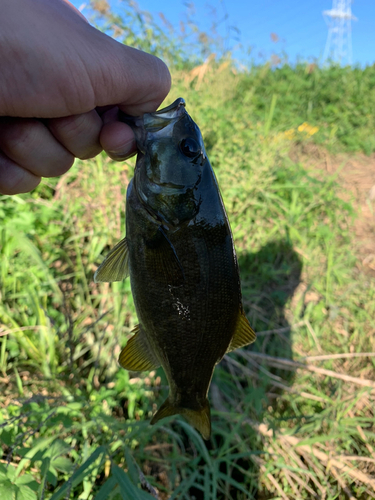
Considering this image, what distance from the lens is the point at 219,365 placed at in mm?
2918

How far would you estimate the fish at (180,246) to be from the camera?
136cm

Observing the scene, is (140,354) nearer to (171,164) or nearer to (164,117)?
(171,164)

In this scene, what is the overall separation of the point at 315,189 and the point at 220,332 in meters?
3.80

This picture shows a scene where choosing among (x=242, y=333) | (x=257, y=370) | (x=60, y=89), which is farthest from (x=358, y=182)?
(x=60, y=89)

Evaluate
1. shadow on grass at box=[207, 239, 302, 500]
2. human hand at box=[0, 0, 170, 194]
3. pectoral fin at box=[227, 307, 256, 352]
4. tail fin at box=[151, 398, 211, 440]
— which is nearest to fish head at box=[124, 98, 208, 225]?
human hand at box=[0, 0, 170, 194]

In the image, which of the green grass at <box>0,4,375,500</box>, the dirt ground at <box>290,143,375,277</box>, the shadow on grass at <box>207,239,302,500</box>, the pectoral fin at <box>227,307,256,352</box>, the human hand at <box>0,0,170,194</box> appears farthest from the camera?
the dirt ground at <box>290,143,375,277</box>

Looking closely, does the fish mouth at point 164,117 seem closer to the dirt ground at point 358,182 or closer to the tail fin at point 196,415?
the tail fin at point 196,415

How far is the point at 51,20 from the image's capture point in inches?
48.9

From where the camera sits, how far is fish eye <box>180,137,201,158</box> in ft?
4.54

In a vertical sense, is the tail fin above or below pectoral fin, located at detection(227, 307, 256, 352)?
below

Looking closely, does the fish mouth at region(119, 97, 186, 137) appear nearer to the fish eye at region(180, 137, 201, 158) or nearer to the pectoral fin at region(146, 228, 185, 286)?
the fish eye at region(180, 137, 201, 158)

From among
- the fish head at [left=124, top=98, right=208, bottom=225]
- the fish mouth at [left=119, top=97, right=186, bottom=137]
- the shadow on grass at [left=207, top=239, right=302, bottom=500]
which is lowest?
the shadow on grass at [left=207, top=239, right=302, bottom=500]

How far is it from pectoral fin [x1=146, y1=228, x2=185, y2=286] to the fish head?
0.09 metres

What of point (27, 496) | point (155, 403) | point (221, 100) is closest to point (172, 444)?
point (155, 403)
